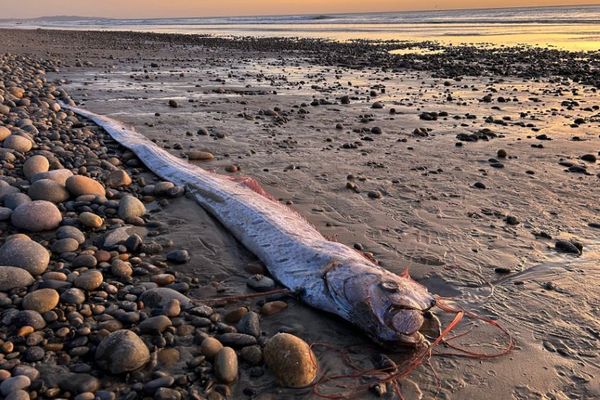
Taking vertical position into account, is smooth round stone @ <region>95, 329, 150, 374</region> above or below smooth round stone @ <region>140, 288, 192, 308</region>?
above

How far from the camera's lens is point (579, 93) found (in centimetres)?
1486

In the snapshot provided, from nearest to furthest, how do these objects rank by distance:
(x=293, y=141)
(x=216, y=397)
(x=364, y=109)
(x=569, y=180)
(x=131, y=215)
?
(x=216, y=397)
(x=131, y=215)
(x=569, y=180)
(x=293, y=141)
(x=364, y=109)

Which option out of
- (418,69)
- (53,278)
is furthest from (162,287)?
(418,69)

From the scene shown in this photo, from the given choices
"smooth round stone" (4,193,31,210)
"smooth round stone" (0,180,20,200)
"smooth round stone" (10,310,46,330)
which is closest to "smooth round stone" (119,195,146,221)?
"smooth round stone" (4,193,31,210)

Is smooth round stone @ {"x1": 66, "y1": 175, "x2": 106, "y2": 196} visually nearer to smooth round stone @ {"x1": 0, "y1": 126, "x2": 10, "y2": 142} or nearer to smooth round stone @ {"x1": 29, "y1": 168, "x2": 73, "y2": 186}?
smooth round stone @ {"x1": 29, "y1": 168, "x2": 73, "y2": 186}

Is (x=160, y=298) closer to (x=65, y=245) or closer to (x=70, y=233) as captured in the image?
(x=65, y=245)

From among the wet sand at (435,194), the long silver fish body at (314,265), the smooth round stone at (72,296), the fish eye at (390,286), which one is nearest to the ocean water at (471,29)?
the wet sand at (435,194)

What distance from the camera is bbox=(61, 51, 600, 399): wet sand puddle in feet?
11.8

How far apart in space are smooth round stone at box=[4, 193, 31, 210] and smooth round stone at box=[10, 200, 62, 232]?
0.24m

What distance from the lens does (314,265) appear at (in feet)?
14.3

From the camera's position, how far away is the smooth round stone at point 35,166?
646cm

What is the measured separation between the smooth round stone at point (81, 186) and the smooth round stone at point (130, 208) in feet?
1.55

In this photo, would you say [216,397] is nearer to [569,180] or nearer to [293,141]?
[569,180]

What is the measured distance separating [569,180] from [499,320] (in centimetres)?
421
